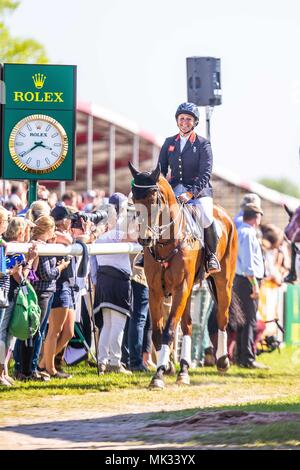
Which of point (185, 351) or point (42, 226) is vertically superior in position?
point (42, 226)

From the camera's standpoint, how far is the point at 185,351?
49.2 ft

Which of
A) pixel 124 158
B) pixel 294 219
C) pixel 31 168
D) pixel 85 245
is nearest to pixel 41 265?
pixel 85 245

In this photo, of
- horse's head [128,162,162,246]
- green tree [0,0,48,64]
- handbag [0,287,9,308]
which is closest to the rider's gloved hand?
horse's head [128,162,162,246]

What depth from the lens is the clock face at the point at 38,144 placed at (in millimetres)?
15133

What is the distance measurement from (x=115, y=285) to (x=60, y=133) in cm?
181

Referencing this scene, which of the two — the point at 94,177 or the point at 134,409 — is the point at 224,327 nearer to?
the point at 134,409

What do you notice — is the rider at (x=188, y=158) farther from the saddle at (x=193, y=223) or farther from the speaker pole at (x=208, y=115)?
the speaker pole at (x=208, y=115)

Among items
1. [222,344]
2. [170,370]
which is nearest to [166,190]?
[170,370]

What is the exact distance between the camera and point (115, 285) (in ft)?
50.8

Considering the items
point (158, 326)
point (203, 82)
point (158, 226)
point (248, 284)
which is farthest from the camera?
point (248, 284)

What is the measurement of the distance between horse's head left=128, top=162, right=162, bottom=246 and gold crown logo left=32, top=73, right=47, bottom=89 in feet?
6.11

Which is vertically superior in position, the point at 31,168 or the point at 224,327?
the point at 31,168

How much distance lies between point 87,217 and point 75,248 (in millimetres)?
904

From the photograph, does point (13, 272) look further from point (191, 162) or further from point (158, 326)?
point (191, 162)
